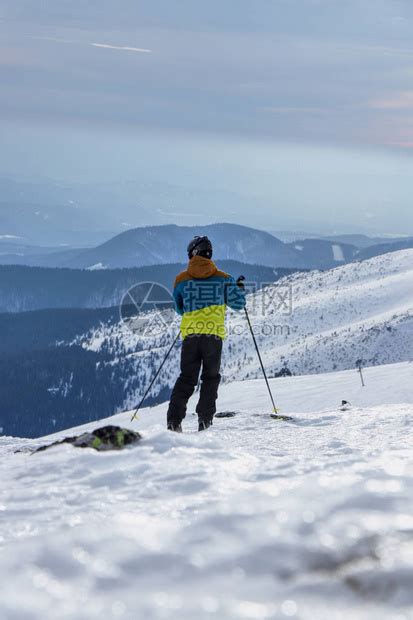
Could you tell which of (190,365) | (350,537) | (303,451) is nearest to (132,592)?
(350,537)

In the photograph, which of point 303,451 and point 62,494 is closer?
point 62,494

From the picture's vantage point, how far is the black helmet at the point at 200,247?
11594 mm

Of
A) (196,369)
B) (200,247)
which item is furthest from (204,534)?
(200,247)

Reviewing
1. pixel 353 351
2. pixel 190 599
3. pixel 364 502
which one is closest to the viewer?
pixel 190 599

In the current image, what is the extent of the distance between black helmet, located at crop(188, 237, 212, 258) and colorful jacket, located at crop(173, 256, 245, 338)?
9 cm

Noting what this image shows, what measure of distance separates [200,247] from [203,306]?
3.75 feet

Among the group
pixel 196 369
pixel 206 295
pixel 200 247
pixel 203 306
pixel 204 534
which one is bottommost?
pixel 204 534

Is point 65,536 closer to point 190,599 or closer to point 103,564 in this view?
point 103,564

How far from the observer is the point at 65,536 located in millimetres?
4609

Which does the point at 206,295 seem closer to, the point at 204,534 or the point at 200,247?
the point at 200,247

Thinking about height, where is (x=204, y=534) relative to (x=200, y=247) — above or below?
below

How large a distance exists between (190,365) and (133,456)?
4834 mm

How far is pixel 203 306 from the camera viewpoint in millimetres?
11719

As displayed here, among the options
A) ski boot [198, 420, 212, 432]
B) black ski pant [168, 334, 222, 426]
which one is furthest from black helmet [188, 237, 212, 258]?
ski boot [198, 420, 212, 432]
